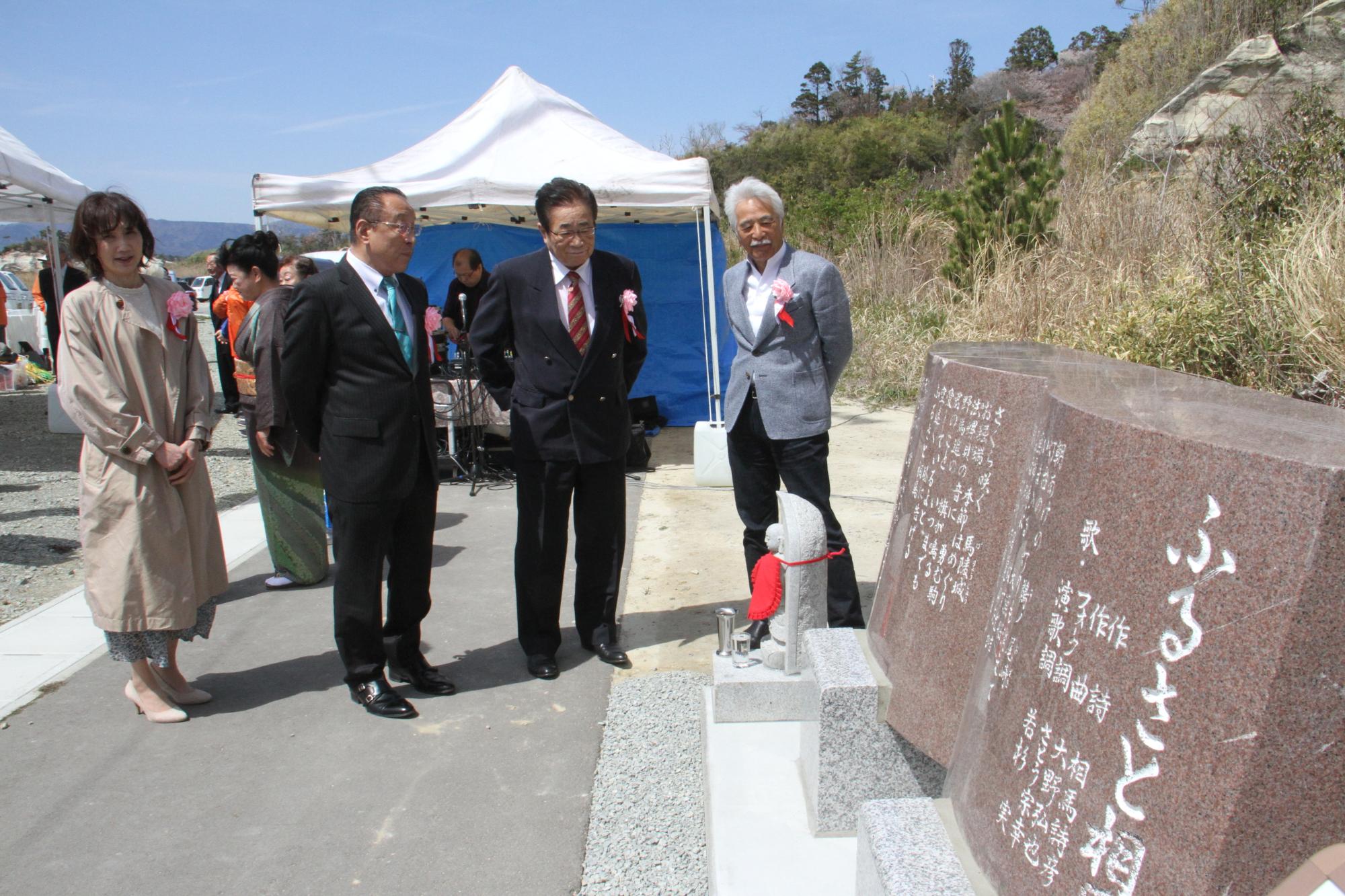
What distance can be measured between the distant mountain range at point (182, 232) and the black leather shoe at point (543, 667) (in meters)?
2.20

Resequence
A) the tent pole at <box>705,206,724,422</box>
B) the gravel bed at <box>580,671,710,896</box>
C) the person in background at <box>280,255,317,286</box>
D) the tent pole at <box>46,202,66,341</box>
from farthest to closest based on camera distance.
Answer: the tent pole at <box>46,202,66,341</box> < the tent pole at <box>705,206,724,422</box> < the person in background at <box>280,255,317,286</box> < the gravel bed at <box>580,671,710,896</box>

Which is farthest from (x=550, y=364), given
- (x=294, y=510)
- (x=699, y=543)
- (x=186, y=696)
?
(x=699, y=543)

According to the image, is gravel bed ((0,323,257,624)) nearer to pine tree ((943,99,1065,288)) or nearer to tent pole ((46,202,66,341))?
tent pole ((46,202,66,341))

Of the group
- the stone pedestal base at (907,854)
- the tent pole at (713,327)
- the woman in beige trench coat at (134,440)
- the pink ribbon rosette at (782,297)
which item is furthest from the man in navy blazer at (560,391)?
the tent pole at (713,327)

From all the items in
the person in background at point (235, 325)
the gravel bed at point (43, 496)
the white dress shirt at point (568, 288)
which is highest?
the white dress shirt at point (568, 288)

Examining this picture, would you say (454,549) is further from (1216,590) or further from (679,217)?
(1216,590)

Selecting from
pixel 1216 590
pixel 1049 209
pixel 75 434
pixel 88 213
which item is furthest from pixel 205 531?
pixel 1049 209

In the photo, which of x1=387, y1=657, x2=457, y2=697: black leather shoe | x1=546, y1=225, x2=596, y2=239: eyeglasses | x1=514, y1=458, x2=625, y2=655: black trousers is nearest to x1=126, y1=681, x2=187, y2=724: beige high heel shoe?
x1=387, y1=657, x2=457, y2=697: black leather shoe

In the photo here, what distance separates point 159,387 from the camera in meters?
3.50

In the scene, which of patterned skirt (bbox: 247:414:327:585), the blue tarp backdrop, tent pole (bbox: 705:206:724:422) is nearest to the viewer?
patterned skirt (bbox: 247:414:327:585)

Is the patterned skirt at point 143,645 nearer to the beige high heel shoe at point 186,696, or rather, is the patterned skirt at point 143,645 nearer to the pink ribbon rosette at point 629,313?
the beige high heel shoe at point 186,696

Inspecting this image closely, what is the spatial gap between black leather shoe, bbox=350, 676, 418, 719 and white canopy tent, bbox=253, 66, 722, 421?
14.1 feet

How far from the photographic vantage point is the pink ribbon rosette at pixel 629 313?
4.02 m

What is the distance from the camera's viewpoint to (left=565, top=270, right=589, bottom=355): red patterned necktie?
12.9ft
